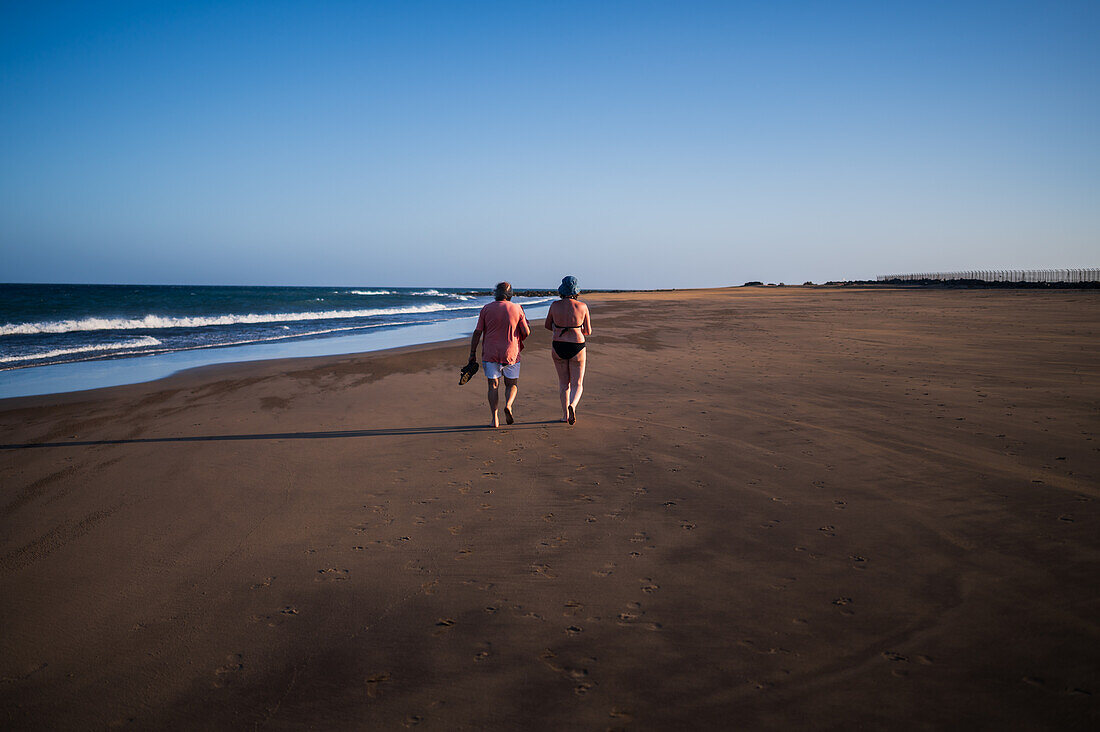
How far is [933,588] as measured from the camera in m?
3.33

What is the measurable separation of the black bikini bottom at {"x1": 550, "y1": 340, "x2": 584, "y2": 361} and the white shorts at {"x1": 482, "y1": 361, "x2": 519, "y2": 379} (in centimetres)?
65

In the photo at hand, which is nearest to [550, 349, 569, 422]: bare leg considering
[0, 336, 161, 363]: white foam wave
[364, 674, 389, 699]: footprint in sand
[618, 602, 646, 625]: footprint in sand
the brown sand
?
the brown sand

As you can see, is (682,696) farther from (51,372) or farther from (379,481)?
(51,372)

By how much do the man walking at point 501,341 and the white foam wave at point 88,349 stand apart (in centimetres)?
1484

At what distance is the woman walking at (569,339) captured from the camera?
24.6 ft

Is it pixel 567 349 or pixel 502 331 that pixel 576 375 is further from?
pixel 502 331

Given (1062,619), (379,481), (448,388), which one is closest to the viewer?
(1062,619)

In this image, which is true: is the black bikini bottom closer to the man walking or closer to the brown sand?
the man walking

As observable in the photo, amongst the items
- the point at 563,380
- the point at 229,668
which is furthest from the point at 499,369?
the point at 229,668

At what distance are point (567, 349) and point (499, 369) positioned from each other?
96cm

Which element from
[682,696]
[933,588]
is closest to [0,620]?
[682,696]

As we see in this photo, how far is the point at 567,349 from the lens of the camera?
7.57m

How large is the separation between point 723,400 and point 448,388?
473 cm

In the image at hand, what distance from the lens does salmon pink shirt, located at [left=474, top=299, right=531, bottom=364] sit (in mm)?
7586
